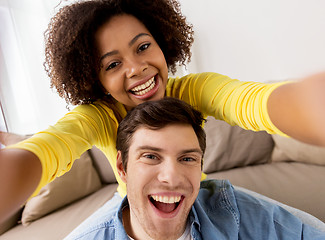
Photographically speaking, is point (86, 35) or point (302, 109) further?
point (86, 35)

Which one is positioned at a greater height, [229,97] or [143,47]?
[143,47]

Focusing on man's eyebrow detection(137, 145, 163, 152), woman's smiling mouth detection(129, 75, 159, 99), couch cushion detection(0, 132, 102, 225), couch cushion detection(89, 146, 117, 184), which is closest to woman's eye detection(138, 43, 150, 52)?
woman's smiling mouth detection(129, 75, 159, 99)

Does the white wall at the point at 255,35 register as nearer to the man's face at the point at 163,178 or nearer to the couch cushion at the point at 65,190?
the couch cushion at the point at 65,190

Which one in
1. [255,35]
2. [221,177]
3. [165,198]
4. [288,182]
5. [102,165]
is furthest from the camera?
[255,35]

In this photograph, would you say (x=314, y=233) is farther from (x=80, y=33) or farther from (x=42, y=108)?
(x=42, y=108)

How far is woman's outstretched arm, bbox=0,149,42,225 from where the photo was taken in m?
0.41

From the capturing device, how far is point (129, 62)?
38.3 inches

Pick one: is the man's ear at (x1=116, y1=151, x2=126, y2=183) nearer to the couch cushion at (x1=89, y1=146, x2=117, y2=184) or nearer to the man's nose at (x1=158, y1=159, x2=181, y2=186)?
the man's nose at (x1=158, y1=159, x2=181, y2=186)

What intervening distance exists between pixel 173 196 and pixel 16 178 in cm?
51

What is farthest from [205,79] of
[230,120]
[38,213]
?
[38,213]

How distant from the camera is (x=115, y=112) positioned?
113 cm

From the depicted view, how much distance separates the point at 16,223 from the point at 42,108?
921 millimetres

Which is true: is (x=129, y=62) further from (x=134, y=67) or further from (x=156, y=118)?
(x=156, y=118)

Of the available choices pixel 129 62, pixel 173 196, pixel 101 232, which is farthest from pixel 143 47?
pixel 101 232
